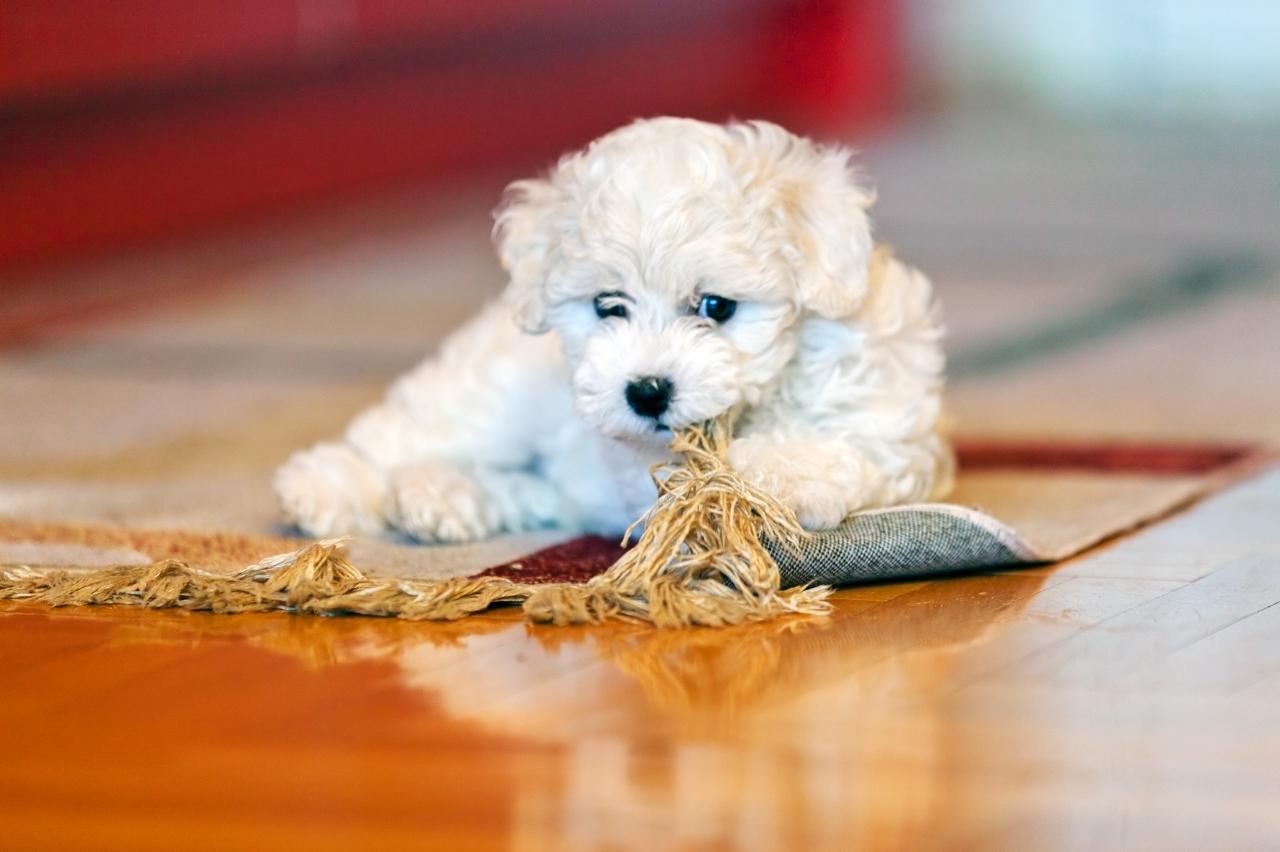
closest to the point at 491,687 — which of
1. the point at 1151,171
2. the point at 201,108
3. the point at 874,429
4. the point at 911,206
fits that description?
the point at 874,429

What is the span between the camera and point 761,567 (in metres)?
2.35

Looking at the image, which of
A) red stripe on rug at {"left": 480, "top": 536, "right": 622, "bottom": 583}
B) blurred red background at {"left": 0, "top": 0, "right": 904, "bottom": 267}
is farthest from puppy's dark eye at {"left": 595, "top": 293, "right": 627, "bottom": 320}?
blurred red background at {"left": 0, "top": 0, "right": 904, "bottom": 267}

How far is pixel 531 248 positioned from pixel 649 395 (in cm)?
36

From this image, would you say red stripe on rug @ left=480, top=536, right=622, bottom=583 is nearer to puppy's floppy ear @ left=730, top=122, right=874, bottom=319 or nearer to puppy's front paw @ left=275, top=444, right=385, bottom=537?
puppy's front paw @ left=275, top=444, right=385, bottom=537

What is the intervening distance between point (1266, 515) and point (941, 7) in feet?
38.3

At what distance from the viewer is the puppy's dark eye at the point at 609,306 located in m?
2.47

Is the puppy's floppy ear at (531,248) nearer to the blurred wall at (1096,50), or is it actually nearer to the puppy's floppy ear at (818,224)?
the puppy's floppy ear at (818,224)

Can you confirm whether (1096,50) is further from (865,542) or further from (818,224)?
(865,542)

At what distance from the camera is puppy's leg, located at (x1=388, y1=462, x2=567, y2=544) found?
9.05ft

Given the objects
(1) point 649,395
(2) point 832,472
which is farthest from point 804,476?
(1) point 649,395

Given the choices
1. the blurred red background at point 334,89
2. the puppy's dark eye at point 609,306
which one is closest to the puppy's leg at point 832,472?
the puppy's dark eye at point 609,306

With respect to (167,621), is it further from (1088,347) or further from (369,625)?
(1088,347)

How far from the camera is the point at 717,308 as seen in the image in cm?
246

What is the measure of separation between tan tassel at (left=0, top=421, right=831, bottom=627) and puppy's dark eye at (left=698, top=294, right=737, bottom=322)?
0.14 m
